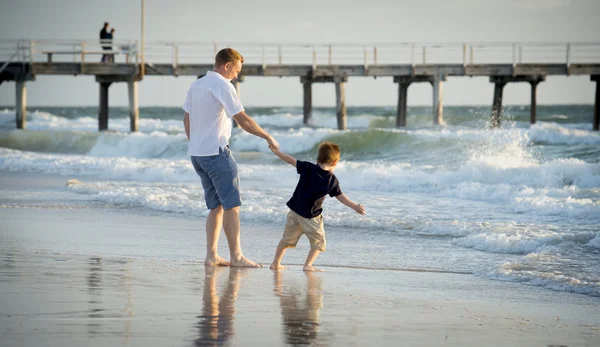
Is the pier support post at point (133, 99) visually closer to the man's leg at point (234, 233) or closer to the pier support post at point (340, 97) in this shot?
the pier support post at point (340, 97)

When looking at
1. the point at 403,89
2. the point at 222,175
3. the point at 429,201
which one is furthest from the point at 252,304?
the point at 403,89

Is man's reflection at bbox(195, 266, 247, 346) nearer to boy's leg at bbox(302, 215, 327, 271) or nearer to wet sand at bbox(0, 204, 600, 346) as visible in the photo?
wet sand at bbox(0, 204, 600, 346)

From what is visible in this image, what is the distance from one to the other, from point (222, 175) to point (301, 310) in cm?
137

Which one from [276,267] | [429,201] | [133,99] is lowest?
[429,201]

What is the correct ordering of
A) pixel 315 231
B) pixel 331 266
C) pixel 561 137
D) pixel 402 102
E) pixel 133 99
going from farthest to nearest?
pixel 402 102 → pixel 133 99 → pixel 561 137 → pixel 331 266 → pixel 315 231

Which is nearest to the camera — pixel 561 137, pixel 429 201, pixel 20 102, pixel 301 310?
pixel 301 310

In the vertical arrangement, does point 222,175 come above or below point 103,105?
below

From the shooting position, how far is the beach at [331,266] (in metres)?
4.12

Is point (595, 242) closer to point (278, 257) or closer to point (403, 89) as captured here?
point (278, 257)

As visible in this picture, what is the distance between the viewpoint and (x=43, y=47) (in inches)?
1107

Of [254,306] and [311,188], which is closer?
[254,306]

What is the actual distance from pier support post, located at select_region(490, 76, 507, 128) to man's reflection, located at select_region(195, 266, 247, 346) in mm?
25843

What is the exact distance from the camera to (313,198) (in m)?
5.79

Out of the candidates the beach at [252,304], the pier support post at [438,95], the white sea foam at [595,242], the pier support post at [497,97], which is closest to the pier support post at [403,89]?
the pier support post at [438,95]
